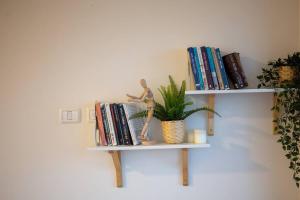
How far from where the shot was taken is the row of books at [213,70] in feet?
4.76

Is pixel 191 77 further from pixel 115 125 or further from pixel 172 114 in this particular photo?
pixel 115 125

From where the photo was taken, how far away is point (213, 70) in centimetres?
146

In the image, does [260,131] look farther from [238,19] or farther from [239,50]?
[238,19]

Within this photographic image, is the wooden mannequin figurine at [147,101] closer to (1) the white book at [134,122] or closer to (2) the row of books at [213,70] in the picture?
(1) the white book at [134,122]

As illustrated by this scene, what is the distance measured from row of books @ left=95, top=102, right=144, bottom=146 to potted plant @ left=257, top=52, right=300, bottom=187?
0.80 m

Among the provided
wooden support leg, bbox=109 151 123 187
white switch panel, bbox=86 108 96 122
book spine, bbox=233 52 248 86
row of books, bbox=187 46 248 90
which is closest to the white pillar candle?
row of books, bbox=187 46 248 90

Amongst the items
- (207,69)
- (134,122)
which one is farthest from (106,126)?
(207,69)

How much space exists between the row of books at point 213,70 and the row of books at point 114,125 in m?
0.44

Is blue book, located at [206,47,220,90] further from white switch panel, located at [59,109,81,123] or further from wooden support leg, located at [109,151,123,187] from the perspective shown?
white switch panel, located at [59,109,81,123]

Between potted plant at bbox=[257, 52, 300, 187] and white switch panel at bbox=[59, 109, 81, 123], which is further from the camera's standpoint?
white switch panel at bbox=[59, 109, 81, 123]

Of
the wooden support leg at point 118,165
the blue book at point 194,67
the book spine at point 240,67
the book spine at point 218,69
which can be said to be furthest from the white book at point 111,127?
the book spine at point 240,67

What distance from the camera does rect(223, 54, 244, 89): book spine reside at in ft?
4.78

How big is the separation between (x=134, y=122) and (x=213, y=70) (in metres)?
0.54

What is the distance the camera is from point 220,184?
1594 mm
